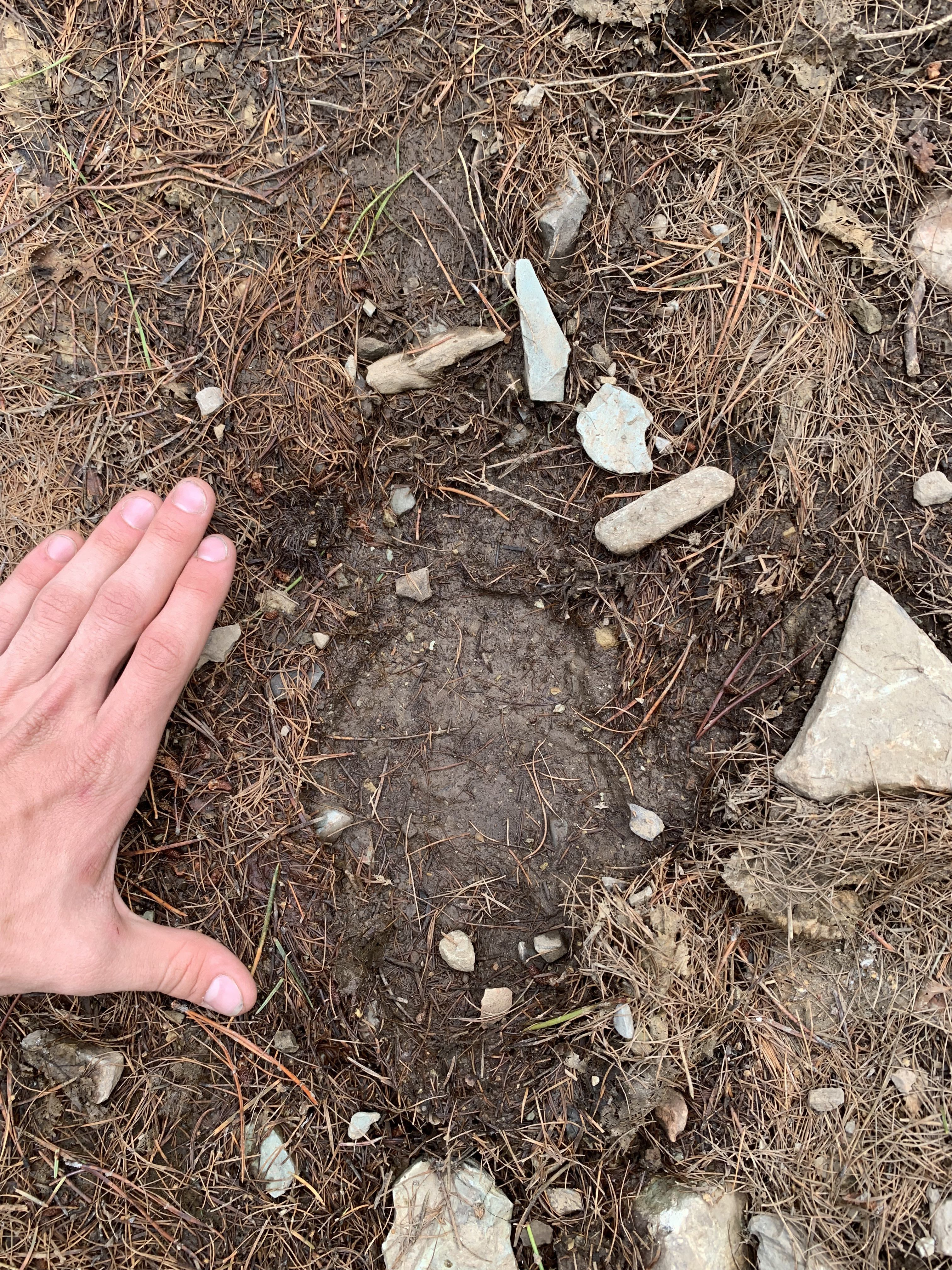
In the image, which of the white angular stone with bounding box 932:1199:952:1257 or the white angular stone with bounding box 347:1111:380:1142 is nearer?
the white angular stone with bounding box 932:1199:952:1257

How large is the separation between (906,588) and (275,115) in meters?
2.07

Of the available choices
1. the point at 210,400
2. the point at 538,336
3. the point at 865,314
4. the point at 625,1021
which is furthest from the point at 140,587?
the point at 865,314

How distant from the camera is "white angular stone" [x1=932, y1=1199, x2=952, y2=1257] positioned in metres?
1.77

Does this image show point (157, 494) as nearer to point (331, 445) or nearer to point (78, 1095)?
point (331, 445)

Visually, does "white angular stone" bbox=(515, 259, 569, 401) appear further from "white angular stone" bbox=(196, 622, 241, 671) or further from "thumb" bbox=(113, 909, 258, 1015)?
"thumb" bbox=(113, 909, 258, 1015)

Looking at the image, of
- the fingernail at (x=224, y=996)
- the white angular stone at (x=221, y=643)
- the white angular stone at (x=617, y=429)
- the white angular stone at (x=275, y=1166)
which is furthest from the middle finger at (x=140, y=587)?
the white angular stone at (x=275, y=1166)

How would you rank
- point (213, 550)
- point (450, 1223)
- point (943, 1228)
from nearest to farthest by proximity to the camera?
point (943, 1228), point (450, 1223), point (213, 550)

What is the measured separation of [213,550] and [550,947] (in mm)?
1368

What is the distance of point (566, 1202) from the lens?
1.87 meters

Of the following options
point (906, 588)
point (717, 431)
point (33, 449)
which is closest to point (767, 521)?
point (717, 431)

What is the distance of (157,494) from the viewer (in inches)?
80.0

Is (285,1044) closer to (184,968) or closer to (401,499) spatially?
(184,968)

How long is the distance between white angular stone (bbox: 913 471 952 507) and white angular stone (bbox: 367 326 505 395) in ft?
3.80

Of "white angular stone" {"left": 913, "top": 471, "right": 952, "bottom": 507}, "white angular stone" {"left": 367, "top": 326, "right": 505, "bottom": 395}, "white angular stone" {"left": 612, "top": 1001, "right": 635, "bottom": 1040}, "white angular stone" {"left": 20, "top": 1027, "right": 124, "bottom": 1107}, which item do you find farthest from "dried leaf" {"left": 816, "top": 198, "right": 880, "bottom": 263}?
"white angular stone" {"left": 20, "top": 1027, "right": 124, "bottom": 1107}
